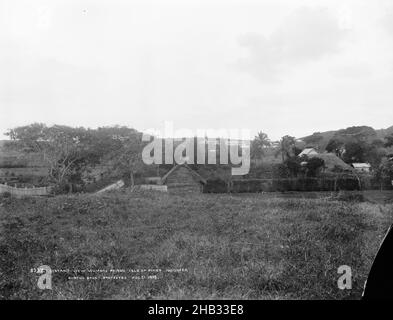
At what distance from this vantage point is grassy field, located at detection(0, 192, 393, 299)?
115 inches

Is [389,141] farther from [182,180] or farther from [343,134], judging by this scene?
[182,180]

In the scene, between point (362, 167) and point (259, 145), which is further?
point (362, 167)

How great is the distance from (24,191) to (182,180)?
3.92 ft

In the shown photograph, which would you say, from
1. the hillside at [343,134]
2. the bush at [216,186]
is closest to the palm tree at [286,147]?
the hillside at [343,134]

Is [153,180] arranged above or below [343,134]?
below

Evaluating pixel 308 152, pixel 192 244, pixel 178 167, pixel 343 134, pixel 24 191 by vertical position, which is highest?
pixel 343 134

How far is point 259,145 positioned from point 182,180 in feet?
2.11

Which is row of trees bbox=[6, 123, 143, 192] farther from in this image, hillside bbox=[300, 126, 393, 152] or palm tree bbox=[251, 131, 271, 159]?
hillside bbox=[300, 126, 393, 152]

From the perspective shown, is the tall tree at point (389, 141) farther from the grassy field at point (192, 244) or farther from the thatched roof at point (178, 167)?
the thatched roof at point (178, 167)

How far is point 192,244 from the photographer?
10.2 feet

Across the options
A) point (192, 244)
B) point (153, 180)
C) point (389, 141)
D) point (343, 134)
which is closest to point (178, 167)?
point (153, 180)

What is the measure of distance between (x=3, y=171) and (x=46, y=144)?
36 cm

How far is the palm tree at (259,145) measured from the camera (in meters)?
3.12
